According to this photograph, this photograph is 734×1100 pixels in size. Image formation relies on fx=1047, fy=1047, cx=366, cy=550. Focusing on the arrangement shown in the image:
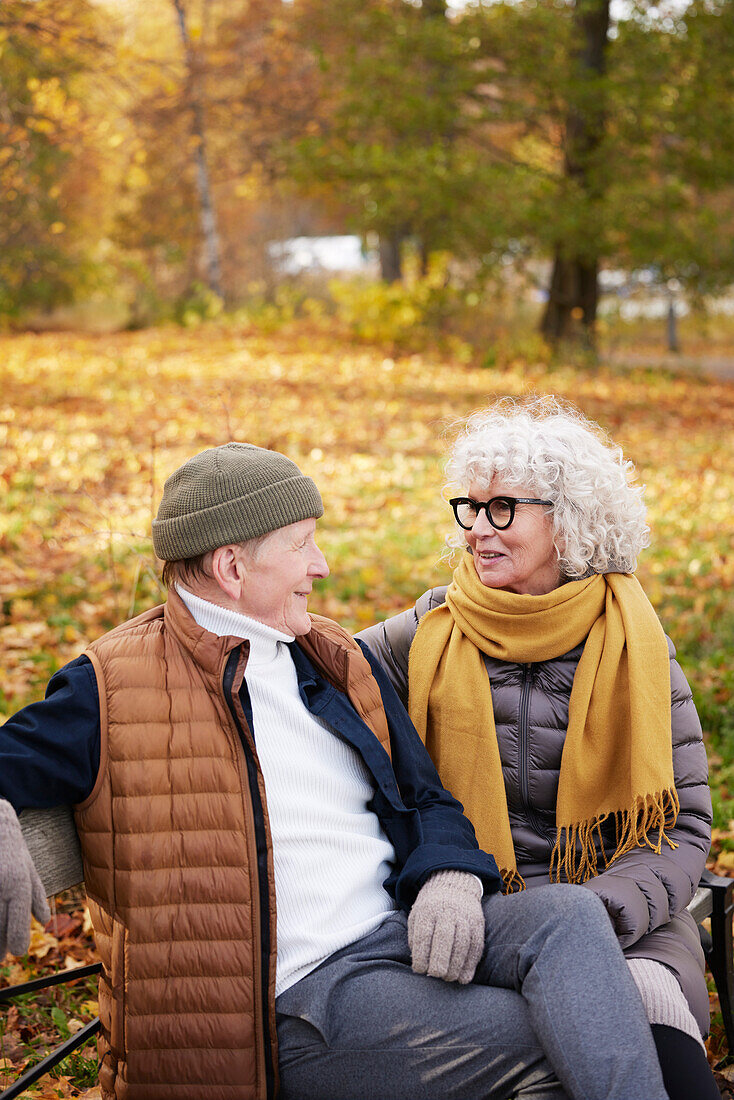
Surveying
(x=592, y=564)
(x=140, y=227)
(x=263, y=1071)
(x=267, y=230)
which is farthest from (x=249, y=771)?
(x=267, y=230)

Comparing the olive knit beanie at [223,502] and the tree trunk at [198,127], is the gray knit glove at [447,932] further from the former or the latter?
the tree trunk at [198,127]

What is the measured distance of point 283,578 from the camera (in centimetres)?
246

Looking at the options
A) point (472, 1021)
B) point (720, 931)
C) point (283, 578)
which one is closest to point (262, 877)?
point (472, 1021)

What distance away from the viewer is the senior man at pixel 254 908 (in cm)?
212

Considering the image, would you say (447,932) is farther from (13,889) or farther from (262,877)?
(13,889)

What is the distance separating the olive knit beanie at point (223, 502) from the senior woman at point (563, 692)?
70cm

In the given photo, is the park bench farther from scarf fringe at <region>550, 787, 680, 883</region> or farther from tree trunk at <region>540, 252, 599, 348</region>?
tree trunk at <region>540, 252, 599, 348</region>

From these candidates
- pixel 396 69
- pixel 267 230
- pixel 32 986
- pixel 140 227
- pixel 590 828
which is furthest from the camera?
pixel 267 230

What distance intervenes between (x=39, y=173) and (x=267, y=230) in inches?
538

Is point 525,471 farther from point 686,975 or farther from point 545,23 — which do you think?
point 545,23

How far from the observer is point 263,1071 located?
2145mm

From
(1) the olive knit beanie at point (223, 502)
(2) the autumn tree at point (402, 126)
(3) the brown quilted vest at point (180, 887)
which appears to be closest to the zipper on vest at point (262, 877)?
(3) the brown quilted vest at point (180, 887)

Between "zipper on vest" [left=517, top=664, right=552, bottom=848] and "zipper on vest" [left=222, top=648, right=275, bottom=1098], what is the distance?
0.85m

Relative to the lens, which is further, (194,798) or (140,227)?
(140,227)
